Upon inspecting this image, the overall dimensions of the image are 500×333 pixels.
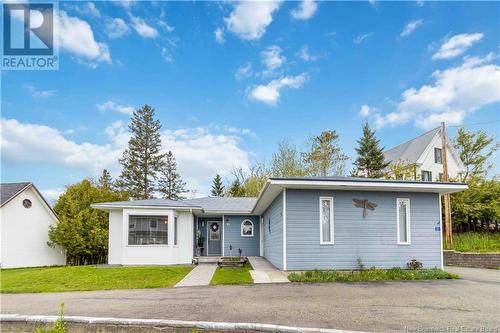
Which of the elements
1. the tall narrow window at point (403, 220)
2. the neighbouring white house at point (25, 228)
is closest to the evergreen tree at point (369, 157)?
the tall narrow window at point (403, 220)

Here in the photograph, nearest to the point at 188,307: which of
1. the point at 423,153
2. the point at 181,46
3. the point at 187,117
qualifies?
the point at 181,46

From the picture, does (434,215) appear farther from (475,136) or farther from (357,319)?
(475,136)

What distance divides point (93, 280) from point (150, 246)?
4346 millimetres

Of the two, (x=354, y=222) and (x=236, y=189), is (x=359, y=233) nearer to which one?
(x=354, y=222)

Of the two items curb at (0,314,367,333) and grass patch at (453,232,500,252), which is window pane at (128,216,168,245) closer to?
curb at (0,314,367,333)

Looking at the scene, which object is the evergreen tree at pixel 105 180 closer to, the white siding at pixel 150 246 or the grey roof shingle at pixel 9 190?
the grey roof shingle at pixel 9 190

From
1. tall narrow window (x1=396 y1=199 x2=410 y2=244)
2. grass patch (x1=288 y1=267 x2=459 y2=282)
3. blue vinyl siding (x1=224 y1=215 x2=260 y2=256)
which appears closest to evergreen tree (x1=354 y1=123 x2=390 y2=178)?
blue vinyl siding (x1=224 y1=215 x2=260 y2=256)

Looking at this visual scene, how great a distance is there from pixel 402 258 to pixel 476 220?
13.8m

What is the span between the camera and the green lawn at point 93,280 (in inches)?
379

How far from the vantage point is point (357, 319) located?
19.0 feet

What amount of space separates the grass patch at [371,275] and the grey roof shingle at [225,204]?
842 cm

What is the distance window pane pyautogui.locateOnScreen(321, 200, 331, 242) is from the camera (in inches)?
444

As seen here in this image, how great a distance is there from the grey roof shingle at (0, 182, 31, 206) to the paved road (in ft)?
35.0

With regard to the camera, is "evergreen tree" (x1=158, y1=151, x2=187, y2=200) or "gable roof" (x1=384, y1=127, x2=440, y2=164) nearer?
"gable roof" (x1=384, y1=127, x2=440, y2=164)
